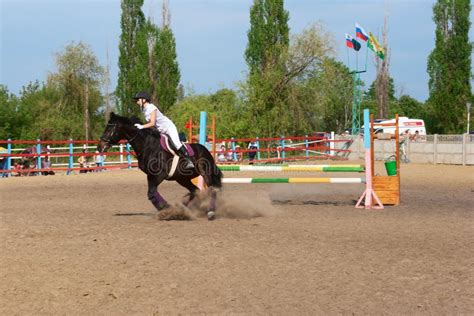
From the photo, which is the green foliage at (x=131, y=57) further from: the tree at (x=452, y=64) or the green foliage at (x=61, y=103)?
the tree at (x=452, y=64)

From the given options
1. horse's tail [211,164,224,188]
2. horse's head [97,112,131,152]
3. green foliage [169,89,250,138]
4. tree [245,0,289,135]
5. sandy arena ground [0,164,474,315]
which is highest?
tree [245,0,289,135]

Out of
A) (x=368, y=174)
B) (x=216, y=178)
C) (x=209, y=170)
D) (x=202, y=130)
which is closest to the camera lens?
(x=209, y=170)

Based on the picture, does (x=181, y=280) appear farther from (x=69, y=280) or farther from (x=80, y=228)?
(x=80, y=228)

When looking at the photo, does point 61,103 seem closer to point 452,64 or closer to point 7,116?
point 7,116

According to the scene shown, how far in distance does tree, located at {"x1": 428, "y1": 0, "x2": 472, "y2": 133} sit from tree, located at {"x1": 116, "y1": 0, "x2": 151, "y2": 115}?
23.4 metres

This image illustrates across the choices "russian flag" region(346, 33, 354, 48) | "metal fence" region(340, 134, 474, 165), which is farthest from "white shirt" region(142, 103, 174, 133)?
"russian flag" region(346, 33, 354, 48)

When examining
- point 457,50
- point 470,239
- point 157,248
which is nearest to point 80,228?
point 157,248

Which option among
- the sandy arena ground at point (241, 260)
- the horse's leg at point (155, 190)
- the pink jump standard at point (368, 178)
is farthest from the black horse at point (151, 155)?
the pink jump standard at point (368, 178)

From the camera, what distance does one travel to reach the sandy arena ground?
507 centimetres

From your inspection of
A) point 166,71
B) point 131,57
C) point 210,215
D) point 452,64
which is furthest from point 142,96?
point 452,64

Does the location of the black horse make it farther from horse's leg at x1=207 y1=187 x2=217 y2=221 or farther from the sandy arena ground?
the sandy arena ground

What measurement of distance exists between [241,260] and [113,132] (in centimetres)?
471

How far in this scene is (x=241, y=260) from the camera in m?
6.74

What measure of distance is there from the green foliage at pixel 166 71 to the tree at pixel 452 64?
21153 millimetres
